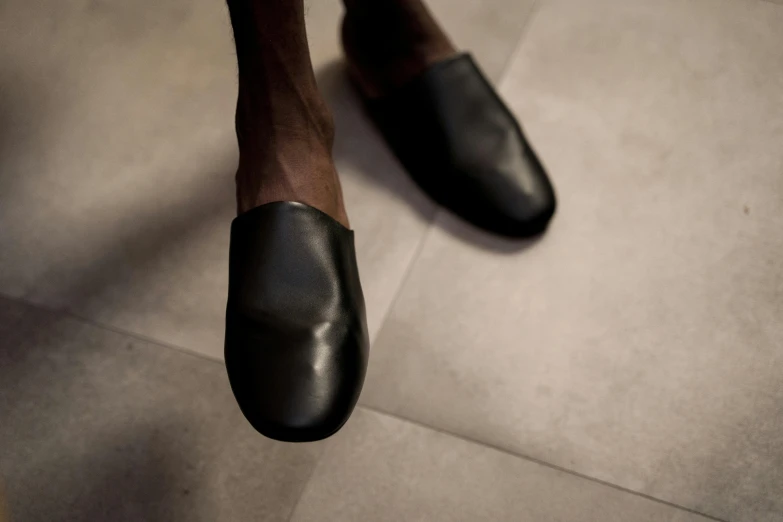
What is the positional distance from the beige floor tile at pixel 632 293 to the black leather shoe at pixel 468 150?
0.04m

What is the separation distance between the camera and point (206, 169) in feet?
2.90

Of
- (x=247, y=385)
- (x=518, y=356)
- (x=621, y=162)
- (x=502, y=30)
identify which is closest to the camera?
(x=247, y=385)

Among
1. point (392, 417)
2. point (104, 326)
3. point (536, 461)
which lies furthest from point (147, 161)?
point (536, 461)

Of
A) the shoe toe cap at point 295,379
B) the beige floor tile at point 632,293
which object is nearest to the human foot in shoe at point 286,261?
the shoe toe cap at point 295,379

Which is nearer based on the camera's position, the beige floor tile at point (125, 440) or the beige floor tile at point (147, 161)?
the beige floor tile at point (125, 440)

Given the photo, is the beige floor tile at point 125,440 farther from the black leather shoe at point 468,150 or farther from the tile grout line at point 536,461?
the black leather shoe at point 468,150

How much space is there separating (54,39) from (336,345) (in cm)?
72

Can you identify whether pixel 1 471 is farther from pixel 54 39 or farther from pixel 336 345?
pixel 54 39

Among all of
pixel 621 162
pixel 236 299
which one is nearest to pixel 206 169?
pixel 236 299

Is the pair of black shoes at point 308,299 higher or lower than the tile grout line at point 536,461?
higher

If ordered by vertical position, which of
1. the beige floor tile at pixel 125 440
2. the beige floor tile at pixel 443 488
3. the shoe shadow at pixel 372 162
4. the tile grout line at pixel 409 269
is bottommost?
the beige floor tile at pixel 125 440

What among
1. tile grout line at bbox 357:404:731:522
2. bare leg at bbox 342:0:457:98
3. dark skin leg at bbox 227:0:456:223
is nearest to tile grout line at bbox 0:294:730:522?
tile grout line at bbox 357:404:731:522

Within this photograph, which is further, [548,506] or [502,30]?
[502,30]

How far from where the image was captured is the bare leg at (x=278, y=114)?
0.65 meters
